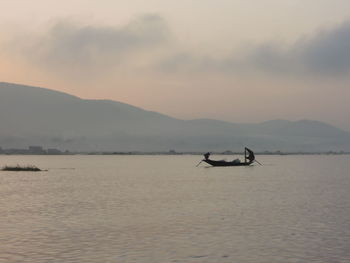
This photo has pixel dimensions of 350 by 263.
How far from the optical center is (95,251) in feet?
97.8

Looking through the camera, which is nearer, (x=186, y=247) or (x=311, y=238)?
(x=186, y=247)

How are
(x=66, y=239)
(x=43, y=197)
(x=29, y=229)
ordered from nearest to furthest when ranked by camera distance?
(x=66, y=239)
(x=29, y=229)
(x=43, y=197)

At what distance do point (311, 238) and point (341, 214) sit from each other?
50.1ft

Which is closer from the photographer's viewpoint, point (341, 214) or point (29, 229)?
point (29, 229)

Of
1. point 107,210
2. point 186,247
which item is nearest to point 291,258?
point 186,247

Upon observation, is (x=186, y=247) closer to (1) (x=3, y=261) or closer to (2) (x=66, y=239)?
(2) (x=66, y=239)

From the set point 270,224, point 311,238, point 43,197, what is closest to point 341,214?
point 270,224

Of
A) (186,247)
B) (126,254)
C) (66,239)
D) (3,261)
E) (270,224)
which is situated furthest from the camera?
(270,224)

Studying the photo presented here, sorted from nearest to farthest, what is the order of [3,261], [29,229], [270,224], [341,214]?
[3,261], [29,229], [270,224], [341,214]

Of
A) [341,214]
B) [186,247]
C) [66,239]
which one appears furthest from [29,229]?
[341,214]

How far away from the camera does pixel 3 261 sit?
26.9 metres

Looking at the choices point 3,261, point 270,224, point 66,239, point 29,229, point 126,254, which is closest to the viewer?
point 3,261

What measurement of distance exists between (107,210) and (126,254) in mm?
22136

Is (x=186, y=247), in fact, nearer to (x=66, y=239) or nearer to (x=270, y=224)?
(x=66, y=239)
